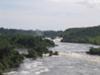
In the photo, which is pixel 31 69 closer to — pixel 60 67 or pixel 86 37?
pixel 60 67

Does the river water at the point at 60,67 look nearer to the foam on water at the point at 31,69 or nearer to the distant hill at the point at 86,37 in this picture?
the foam on water at the point at 31,69

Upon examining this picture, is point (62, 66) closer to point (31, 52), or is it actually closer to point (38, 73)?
point (38, 73)

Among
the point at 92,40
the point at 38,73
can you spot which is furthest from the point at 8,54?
the point at 92,40

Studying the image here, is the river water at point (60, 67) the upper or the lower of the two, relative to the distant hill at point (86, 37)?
lower

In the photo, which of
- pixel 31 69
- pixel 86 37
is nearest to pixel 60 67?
pixel 31 69

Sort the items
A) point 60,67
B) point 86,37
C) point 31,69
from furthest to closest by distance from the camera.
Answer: point 86,37 → point 60,67 → point 31,69

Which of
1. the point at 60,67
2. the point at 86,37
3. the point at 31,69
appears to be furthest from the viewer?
the point at 86,37

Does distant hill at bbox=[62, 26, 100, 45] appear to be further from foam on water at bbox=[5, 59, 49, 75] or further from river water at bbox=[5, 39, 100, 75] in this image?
foam on water at bbox=[5, 59, 49, 75]

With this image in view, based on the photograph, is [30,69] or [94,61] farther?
[94,61]

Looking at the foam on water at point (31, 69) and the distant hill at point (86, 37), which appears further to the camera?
the distant hill at point (86, 37)

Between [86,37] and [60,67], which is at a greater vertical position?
[86,37]

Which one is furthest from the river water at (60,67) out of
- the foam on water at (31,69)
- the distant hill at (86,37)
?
the distant hill at (86,37)
